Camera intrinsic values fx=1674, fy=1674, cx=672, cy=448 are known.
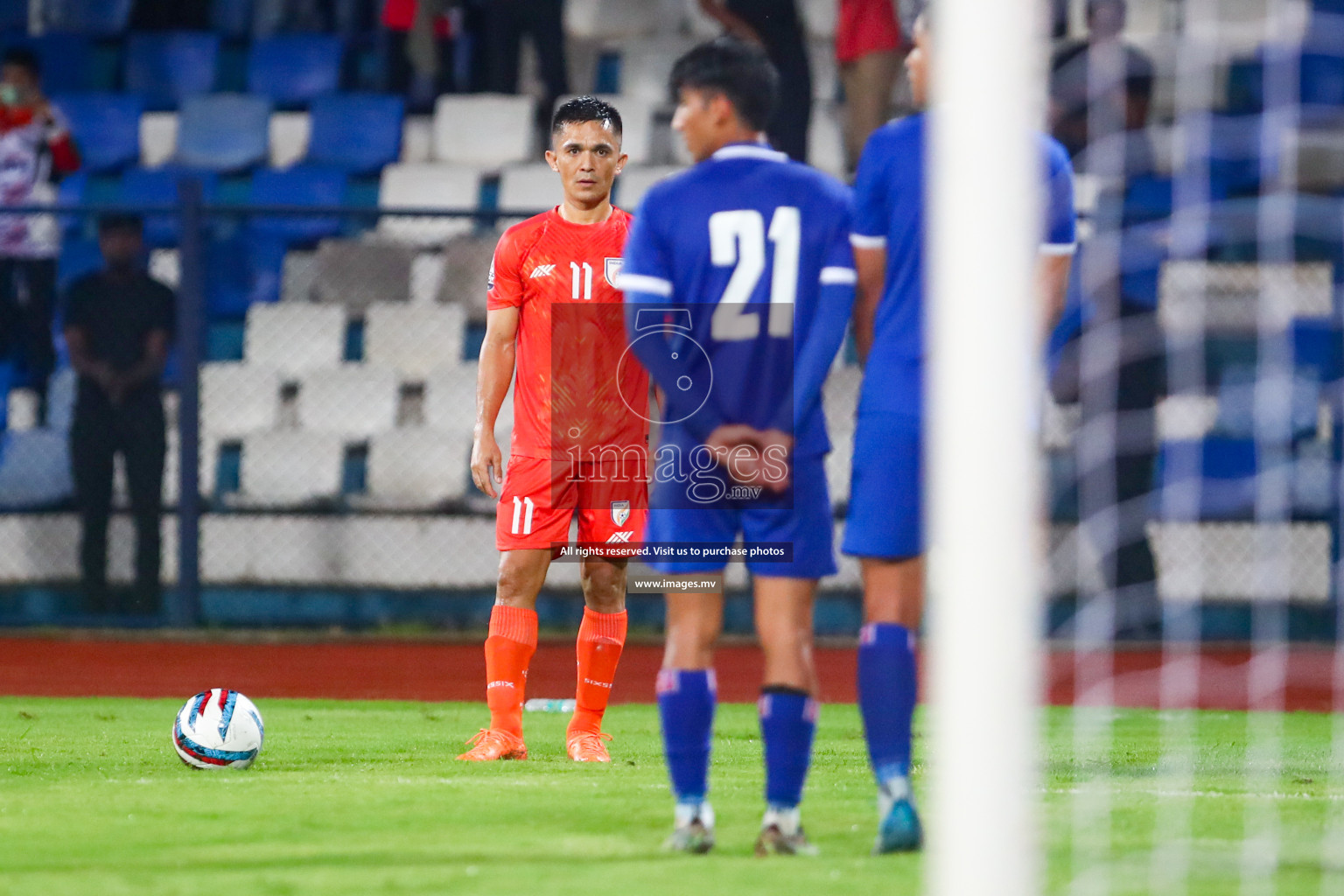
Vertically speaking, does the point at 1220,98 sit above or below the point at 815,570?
above

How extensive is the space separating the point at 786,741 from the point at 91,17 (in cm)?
1169

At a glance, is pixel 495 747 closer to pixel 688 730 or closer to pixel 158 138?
pixel 688 730

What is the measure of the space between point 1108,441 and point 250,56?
7.56 metres

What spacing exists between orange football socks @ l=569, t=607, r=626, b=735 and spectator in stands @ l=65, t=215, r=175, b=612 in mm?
5332

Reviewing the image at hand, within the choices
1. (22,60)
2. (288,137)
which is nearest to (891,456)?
(22,60)

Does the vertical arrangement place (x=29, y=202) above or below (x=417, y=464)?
above

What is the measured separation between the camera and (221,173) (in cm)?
1245

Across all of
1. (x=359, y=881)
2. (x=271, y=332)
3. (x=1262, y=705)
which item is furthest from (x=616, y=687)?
(x=359, y=881)

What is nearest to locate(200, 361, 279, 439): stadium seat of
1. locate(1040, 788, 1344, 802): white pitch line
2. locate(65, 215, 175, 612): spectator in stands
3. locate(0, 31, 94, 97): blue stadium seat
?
locate(65, 215, 175, 612): spectator in stands

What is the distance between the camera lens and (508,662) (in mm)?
5273

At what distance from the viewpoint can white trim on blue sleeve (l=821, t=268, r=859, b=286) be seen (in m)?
3.59

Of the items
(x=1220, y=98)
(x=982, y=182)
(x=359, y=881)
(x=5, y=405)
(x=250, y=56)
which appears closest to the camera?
(x=982, y=182)

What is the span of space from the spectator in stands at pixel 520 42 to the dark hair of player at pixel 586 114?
264 inches

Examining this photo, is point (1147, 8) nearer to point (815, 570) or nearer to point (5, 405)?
point (5, 405)
